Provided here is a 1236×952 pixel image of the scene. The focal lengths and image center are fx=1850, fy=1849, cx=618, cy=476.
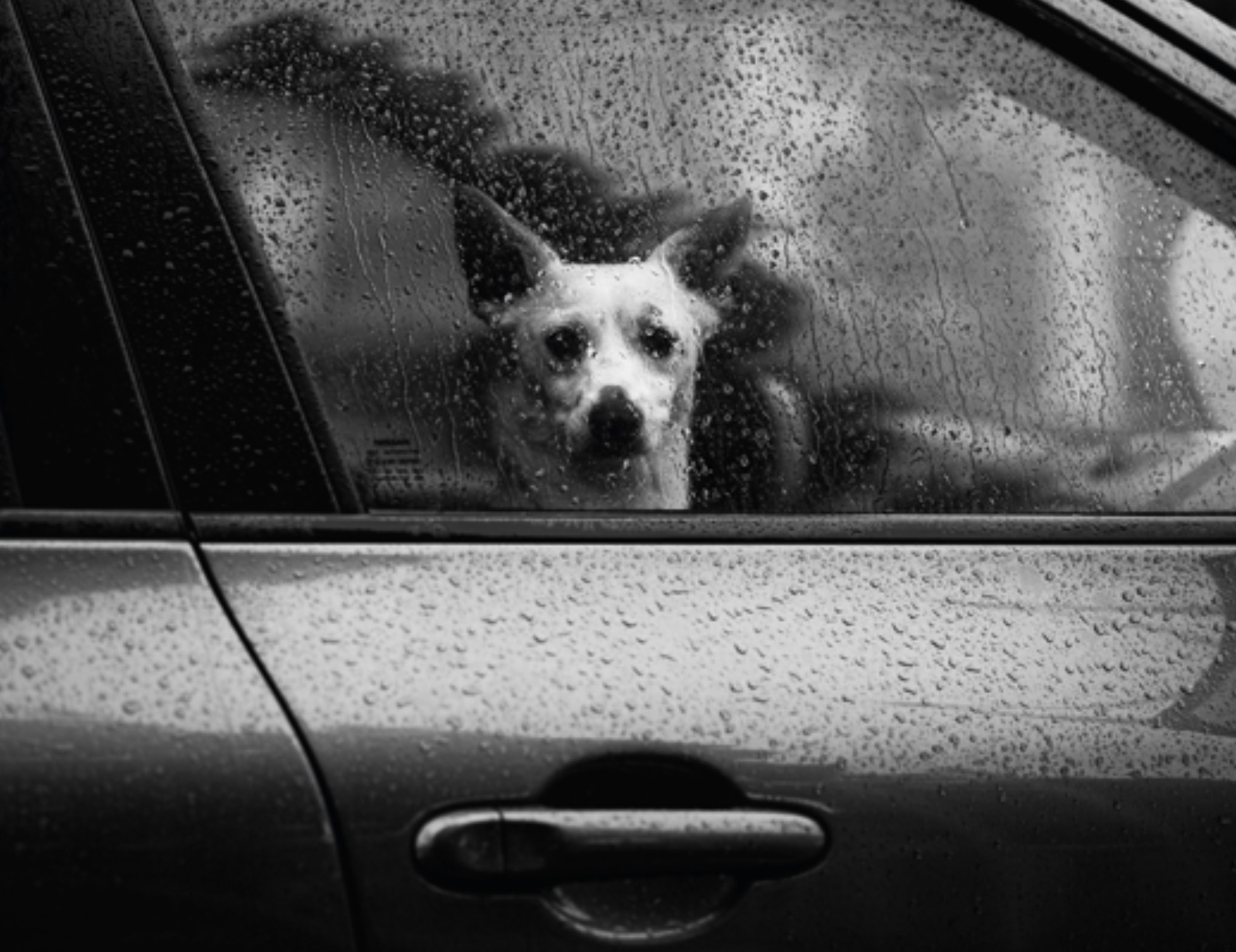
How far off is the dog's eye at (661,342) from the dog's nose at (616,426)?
12 centimetres

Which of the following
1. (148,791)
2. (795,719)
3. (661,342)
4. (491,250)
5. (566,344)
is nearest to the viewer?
(148,791)

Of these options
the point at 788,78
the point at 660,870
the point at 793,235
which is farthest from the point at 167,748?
the point at 788,78

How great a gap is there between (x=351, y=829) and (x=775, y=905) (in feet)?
0.99

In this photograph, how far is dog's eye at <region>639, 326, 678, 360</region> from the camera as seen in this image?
5.75 ft

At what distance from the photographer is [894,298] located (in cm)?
161

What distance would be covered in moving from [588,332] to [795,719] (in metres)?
0.55

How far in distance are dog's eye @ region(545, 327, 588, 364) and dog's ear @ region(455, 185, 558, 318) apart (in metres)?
0.13

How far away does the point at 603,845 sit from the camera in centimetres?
128

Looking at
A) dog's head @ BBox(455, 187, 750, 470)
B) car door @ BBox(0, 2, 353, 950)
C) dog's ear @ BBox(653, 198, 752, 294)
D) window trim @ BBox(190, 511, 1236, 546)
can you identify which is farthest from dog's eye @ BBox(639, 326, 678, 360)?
car door @ BBox(0, 2, 353, 950)

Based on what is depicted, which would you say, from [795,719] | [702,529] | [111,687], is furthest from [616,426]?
[111,687]

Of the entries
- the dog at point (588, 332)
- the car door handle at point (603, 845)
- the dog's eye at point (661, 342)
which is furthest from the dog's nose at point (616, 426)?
the car door handle at point (603, 845)

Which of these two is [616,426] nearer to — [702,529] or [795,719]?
[702,529]

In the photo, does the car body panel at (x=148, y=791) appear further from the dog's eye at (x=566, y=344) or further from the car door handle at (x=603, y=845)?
the dog's eye at (x=566, y=344)

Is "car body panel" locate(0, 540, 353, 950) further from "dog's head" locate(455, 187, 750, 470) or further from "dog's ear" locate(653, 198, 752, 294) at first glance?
"dog's ear" locate(653, 198, 752, 294)
